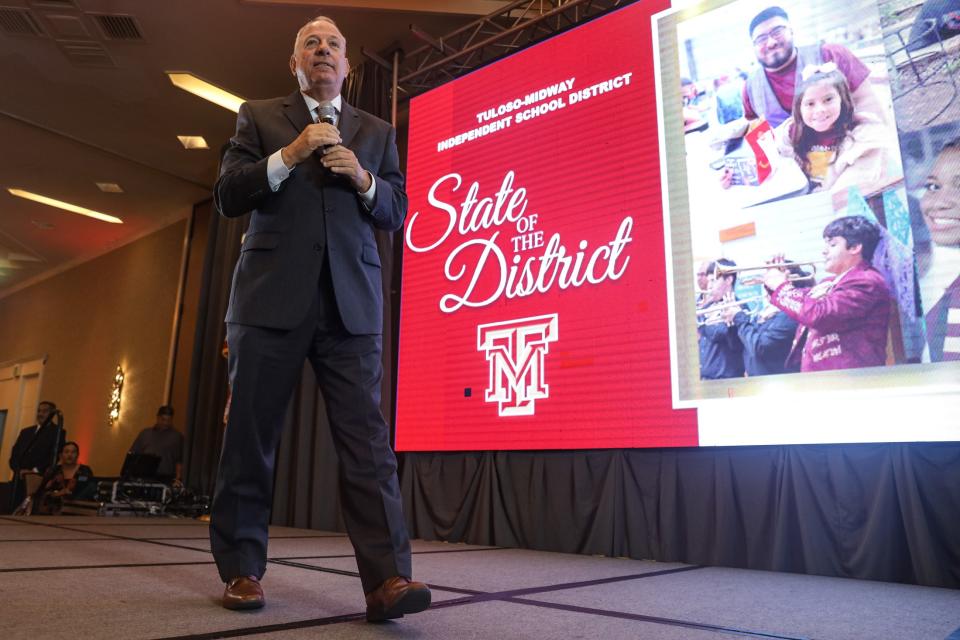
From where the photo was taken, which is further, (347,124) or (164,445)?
(164,445)

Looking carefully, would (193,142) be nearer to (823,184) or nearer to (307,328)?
(823,184)

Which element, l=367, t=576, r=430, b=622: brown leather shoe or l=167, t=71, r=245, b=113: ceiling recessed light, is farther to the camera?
l=167, t=71, r=245, b=113: ceiling recessed light

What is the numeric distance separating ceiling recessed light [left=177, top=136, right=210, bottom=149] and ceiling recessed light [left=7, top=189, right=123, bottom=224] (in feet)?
8.69

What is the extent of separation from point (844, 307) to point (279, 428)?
2.10 meters

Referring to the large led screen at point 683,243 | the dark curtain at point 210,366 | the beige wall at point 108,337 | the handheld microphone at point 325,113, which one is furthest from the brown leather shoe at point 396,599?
the beige wall at point 108,337

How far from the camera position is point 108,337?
9.18 m

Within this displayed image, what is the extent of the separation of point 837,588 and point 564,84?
2.67 meters

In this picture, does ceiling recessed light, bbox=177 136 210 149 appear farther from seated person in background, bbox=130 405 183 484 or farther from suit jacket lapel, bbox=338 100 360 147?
suit jacket lapel, bbox=338 100 360 147

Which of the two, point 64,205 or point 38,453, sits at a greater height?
point 64,205

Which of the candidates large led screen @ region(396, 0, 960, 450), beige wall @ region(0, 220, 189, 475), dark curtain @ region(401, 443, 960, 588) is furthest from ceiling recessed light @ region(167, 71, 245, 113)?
dark curtain @ region(401, 443, 960, 588)

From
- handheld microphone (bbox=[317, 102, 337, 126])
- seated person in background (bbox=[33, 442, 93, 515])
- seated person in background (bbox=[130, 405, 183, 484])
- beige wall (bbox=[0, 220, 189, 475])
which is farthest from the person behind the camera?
beige wall (bbox=[0, 220, 189, 475])

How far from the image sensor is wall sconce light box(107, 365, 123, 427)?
838 cm

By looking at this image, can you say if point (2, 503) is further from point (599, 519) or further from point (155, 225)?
point (599, 519)

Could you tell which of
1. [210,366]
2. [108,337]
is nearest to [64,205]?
[108,337]
